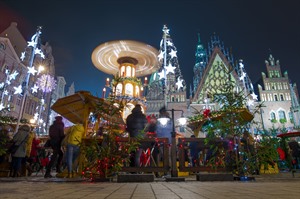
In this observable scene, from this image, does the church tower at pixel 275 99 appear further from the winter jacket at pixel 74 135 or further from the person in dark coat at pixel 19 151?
the person in dark coat at pixel 19 151

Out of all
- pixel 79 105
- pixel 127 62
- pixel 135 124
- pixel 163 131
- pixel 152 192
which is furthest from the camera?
pixel 127 62

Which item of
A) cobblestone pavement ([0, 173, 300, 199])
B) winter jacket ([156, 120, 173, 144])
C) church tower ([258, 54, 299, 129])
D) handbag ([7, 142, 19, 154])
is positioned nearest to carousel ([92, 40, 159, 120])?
winter jacket ([156, 120, 173, 144])

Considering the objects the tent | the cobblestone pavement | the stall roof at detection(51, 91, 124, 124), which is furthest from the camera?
the stall roof at detection(51, 91, 124, 124)

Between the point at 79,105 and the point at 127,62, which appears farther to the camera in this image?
the point at 127,62

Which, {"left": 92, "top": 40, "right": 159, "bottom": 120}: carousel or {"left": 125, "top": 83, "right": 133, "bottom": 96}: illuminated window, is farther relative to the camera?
{"left": 125, "top": 83, "right": 133, "bottom": 96}: illuminated window

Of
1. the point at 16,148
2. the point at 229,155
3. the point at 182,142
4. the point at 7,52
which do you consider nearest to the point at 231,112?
the point at 229,155

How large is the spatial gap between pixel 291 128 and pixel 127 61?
35980 millimetres

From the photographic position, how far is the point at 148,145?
6539mm

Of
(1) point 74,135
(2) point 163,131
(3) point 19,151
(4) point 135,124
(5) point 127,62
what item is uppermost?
(5) point 127,62

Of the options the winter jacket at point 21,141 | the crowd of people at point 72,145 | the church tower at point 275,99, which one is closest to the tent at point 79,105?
the crowd of people at point 72,145

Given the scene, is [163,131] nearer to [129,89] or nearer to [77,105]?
[77,105]

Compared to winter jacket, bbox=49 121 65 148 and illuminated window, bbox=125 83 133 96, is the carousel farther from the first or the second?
winter jacket, bbox=49 121 65 148

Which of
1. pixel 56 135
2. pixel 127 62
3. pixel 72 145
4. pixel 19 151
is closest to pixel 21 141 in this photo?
pixel 19 151

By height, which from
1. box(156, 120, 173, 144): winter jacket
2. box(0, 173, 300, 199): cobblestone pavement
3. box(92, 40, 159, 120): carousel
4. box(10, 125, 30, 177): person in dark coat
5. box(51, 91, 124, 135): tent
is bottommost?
box(0, 173, 300, 199): cobblestone pavement
